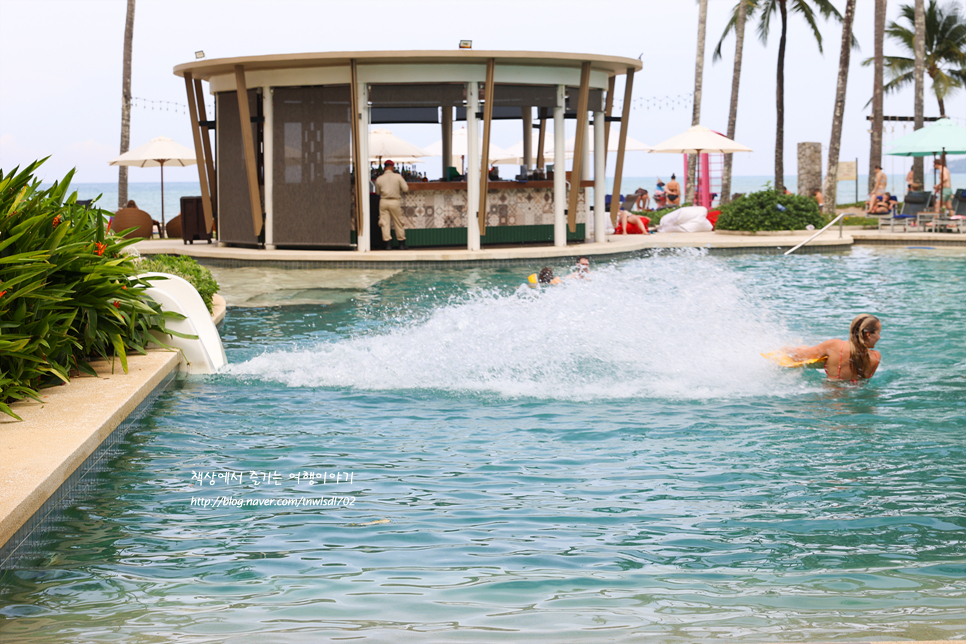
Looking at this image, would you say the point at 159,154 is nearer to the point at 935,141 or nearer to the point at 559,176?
the point at 559,176

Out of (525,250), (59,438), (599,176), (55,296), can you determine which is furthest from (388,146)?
(59,438)

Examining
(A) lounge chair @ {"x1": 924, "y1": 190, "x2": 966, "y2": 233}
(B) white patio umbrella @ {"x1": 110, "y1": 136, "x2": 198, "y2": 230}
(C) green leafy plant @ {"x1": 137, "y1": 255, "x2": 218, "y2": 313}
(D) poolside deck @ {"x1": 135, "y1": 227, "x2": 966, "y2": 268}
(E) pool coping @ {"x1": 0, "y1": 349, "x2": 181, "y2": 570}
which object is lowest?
(E) pool coping @ {"x1": 0, "y1": 349, "x2": 181, "y2": 570}

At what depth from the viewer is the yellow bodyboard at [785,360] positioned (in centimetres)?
858

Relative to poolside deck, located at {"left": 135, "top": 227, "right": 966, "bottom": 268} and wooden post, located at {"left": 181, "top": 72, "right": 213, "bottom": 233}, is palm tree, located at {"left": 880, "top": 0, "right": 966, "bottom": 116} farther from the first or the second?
wooden post, located at {"left": 181, "top": 72, "right": 213, "bottom": 233}

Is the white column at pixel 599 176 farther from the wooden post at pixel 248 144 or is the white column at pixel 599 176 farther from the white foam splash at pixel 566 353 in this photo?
the white foam splash at pixel 566 353

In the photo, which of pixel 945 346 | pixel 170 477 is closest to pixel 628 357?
pixel 945 346

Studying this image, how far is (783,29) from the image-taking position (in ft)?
121

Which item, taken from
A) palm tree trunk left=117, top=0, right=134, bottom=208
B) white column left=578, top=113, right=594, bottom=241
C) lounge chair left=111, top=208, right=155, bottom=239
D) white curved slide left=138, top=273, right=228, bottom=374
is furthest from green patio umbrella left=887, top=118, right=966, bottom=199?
palm tree trunk left=117, top=0, right=134, bottom=208

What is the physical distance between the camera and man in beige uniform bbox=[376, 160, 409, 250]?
62.9 ft

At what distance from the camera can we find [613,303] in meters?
11.3

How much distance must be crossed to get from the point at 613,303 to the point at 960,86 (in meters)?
40.9

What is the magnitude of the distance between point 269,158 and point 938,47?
3634 cm

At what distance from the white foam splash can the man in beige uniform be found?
772cm

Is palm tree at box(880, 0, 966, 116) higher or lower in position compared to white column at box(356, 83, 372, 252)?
higher
